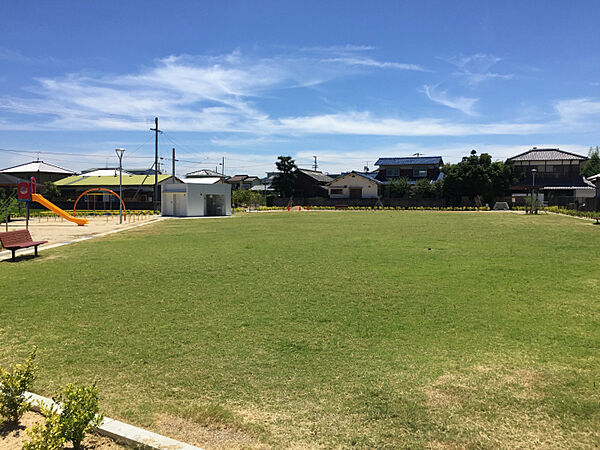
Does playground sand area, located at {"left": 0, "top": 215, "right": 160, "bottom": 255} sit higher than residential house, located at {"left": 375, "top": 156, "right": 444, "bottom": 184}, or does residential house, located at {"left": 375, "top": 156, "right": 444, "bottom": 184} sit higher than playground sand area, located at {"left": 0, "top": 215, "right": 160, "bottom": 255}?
residential house, located at {"left": 375, "top": 156, "right": 444, "bottom": 184}

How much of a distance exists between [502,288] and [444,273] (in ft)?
5.92

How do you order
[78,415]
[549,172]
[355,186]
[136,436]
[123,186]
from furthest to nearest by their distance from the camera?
[355,186] < [549,172] < [123,186] < [136,436] < [78,415]

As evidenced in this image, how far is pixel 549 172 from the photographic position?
218 feet

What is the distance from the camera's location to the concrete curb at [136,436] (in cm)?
355

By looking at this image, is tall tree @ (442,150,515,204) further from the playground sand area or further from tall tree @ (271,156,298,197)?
the playground sand area

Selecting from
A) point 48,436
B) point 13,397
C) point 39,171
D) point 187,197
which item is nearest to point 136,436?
point 48,436

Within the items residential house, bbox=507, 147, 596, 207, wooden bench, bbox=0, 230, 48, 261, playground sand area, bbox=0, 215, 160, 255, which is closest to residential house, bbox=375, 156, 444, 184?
residential house, bbox=507, 147, 596, 207

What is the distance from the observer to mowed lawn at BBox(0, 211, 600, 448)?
3998 mm

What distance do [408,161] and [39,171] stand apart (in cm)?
6165

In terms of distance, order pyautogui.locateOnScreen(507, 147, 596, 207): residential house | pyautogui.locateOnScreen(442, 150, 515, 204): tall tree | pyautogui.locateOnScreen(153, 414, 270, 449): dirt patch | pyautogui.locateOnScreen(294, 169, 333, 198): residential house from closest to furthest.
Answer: pyautogui.locateOnScreen(153, 414, 270, 449): dirt patch, pyautogui.locateOnScreen(442, 150, 515, 204): tall tree, pyautogui.locateOnScreen(507, 147, 596, 207): residential house, pyautogui.locateOnScreen(294, 169, 333, 198): residential house

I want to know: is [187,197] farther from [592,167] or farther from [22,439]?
[592,167]

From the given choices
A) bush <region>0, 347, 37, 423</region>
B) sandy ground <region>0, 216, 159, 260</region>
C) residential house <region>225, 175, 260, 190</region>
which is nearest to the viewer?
bush <region>0, 347, 37, 423</region>

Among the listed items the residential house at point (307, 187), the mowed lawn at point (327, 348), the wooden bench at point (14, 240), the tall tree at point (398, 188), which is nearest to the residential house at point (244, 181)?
the residential house at point (307, 187)

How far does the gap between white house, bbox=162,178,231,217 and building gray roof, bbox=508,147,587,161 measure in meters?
46.2
